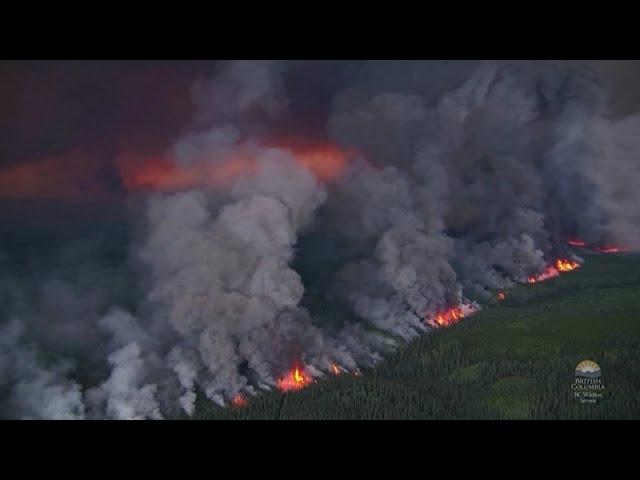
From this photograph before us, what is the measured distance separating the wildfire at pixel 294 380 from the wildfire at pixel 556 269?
7.61 m

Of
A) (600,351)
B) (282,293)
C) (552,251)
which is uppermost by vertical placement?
(552,251)

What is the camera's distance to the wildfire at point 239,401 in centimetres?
1345

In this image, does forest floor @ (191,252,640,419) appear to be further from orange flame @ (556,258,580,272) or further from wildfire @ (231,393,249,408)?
orange flame @ (556,258,580,272)

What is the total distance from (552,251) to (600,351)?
18.0 feet

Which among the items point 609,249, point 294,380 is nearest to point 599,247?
point 609,249

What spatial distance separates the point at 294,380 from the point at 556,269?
8595 mm

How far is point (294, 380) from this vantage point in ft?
46.4

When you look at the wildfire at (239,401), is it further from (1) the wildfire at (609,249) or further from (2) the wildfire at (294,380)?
(1) the wildfire at (609,249)

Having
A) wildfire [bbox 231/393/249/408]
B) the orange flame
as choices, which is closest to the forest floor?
wildfire [bbox 231/393/249/408]

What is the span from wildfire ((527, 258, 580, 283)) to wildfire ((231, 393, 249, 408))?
29.5 feet

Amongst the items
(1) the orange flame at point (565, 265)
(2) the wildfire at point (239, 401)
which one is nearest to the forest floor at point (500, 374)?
(2) the wildfire at point (239, 401)

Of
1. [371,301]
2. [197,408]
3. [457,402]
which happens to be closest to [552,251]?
[371,301]

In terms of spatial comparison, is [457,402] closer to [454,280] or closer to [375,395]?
[375,395]

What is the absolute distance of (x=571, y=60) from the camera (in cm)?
1327
